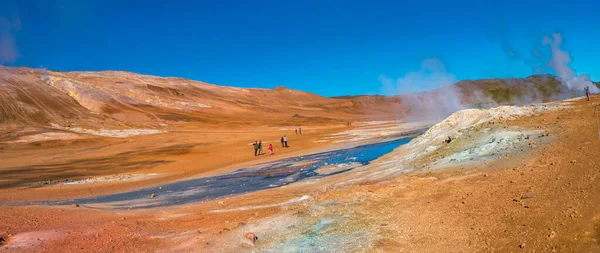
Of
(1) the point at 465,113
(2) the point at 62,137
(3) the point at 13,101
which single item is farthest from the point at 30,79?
(1) the point at 465,113

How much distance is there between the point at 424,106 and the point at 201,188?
78909mm

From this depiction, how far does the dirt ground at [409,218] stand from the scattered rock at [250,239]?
0.40 feet

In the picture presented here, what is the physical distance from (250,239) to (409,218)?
11.2ft

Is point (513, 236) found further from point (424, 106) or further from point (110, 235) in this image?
point (424, 106)

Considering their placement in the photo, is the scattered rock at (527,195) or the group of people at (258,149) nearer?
the scattered rock at (527,195)

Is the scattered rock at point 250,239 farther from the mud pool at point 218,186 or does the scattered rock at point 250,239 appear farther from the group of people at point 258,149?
the group of people at point 258,149

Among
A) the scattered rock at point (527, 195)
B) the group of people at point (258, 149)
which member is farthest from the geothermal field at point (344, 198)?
the group of people at point (258, 149)

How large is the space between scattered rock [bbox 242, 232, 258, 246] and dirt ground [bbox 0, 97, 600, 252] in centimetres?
12

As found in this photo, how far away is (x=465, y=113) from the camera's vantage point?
79.4 feet

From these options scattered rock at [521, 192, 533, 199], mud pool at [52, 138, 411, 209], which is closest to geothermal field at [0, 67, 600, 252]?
scattered rock at [521, 192, 533, 199]

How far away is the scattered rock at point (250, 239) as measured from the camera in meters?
8.20

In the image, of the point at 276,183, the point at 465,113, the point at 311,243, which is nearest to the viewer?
the point at 311,243

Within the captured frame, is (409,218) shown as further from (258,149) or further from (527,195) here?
(258,149)

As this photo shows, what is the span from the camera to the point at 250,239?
8.27 meters
